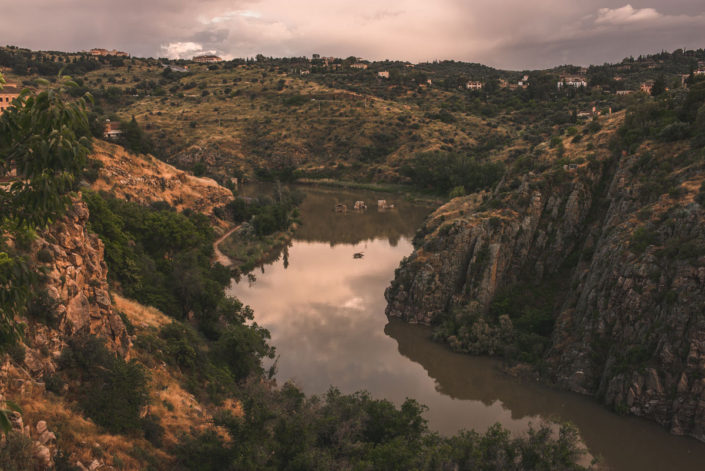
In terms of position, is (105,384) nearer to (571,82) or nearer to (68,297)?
(68,297)

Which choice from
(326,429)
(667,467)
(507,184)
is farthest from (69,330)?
(507,184)

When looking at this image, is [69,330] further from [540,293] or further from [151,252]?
[540,293]

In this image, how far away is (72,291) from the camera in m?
15.0

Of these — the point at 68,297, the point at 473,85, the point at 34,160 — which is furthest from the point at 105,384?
the point at 473,85

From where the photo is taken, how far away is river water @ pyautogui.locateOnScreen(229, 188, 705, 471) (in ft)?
75.3

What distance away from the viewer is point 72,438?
1148 centimetres

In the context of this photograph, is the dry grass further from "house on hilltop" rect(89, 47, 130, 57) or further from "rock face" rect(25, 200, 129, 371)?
"house on hilltop" rect(89, 47, 130, 57)

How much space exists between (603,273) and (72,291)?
26.8 m

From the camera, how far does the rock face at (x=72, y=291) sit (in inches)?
539

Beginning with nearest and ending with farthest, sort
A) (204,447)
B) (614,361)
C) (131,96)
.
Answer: (204,447)
(614,361)
(131,96)

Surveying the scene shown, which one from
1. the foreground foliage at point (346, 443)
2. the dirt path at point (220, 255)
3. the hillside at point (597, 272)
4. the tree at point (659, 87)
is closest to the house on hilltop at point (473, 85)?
the tree at point (659, 87)

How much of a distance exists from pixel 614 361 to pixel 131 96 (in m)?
143

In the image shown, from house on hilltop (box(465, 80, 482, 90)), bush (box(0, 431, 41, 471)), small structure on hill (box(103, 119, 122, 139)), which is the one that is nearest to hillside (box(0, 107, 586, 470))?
bush (box(0, 431, 41, 471))

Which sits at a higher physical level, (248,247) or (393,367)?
(248,247)
